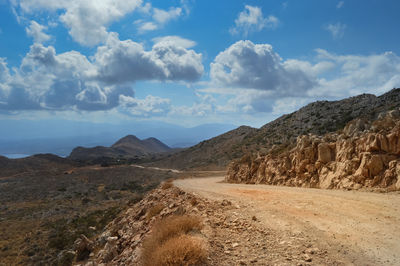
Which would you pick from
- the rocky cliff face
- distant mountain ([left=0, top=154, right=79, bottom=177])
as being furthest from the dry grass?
distant mountain ([left=0, top=154, right=79, bottom=177])

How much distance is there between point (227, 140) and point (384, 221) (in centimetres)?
7008

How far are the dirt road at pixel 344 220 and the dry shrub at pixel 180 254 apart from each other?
2946 millimetres

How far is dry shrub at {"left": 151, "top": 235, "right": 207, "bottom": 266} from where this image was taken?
5070mm

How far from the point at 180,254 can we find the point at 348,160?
40.6 feet

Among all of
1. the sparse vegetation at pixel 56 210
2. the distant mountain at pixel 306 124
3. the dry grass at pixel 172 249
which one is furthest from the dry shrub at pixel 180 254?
the distant mountain at pixel 306 124

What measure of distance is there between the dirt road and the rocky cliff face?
142cm

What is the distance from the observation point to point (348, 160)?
45.5 feet

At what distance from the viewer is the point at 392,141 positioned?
12.5 meters

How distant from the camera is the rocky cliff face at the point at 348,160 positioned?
12.2m

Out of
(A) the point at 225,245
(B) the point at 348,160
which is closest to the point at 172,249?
(A) the point at 225,245

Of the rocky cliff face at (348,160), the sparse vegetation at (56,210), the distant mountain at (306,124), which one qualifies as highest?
the distant mountain at (306,124)

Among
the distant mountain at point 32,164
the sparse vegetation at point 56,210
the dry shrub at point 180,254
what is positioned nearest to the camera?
the dry shrub at point 180,254

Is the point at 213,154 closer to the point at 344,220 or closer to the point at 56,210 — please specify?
the point at 56,210

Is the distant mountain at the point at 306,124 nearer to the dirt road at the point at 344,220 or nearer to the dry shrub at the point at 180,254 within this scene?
the dirt road at the point at 344,220
